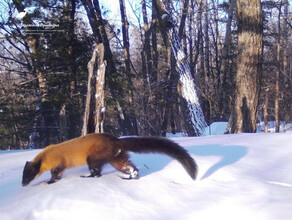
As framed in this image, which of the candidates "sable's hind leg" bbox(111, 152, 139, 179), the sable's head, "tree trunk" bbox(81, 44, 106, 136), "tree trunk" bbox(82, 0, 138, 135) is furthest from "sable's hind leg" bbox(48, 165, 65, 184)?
"tree trunk" bbox(82, 0, 138, 135)

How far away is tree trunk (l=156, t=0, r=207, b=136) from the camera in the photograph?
8656 mm

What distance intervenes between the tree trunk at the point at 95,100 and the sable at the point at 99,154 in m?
1.89

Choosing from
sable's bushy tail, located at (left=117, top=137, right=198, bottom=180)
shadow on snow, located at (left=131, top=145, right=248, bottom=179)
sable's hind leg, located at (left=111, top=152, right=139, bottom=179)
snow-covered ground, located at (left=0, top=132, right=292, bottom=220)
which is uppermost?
sable's bushy tail, located at (left=117, top=137, right=198, bottom=180)

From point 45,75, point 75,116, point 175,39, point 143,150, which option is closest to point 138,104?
point 75,116

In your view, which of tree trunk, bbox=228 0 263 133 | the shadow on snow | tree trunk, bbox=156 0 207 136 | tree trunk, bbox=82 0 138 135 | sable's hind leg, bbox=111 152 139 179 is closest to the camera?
sable's hind leg, bbox=111 152 139 179

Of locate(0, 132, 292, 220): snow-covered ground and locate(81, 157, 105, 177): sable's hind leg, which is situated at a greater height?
locate(81, 157, 105, 177): sable's hind leg

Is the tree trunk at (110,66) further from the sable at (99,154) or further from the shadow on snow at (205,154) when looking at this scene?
the sable at (99,154)

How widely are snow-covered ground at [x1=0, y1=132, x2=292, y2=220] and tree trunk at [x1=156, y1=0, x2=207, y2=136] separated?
529 centimetres

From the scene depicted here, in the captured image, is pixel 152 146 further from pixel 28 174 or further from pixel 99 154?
pixel 28 174

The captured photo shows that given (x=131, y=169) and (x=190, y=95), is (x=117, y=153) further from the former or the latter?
(x=190, y=95)

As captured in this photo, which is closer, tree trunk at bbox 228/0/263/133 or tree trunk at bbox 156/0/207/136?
tree trunk at bbox 228/0/263/133

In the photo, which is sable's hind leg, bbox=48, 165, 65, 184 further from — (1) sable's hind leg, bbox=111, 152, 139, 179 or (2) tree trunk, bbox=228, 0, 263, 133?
(2) tree trunk, bbox=228, 0, 263, 133

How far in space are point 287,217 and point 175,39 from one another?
8293 mm

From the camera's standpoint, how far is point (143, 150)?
2.74m
